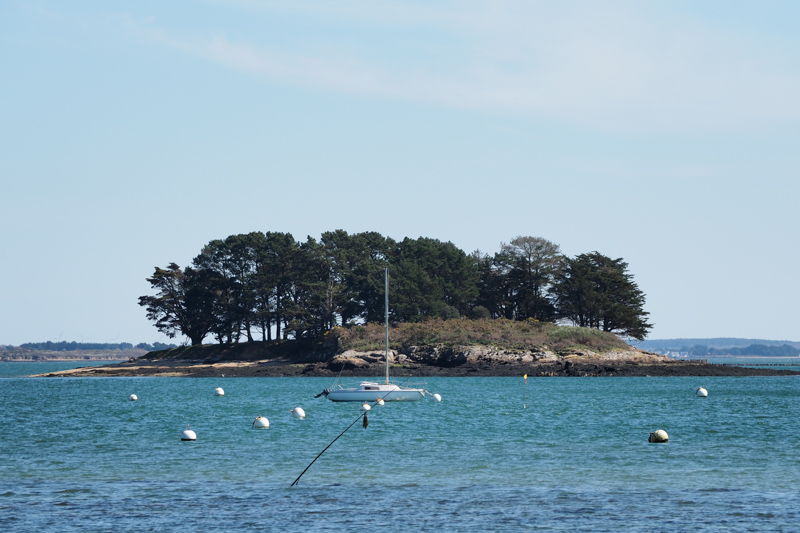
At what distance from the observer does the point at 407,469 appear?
3147cm

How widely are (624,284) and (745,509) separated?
110 m

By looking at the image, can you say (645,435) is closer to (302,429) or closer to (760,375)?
(302,429)

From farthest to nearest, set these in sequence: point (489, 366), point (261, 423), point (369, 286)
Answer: point (369, 286), point (489, 366), point (261, 423)

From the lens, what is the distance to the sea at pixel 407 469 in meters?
22.4

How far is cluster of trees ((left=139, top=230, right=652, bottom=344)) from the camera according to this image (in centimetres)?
13075

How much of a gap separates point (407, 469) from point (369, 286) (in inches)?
4064

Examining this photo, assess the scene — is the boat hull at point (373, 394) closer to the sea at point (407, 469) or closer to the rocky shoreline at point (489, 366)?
the sea at point (407, 469)

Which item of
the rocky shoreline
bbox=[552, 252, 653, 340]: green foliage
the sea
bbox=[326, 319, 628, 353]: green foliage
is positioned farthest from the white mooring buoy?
bbox=[552, 252, 653, 340]: green foliage

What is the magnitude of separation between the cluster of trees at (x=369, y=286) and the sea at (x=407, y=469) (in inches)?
2645

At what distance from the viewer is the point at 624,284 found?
13088 centimetres

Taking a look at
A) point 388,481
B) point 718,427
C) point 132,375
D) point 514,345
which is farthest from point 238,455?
point 132,375

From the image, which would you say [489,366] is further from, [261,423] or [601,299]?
[261,423]

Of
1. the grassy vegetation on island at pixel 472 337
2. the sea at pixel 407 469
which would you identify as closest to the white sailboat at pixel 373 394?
the sea at pixel 407 469

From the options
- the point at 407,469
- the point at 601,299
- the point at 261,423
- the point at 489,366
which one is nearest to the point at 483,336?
the point at 489,366
